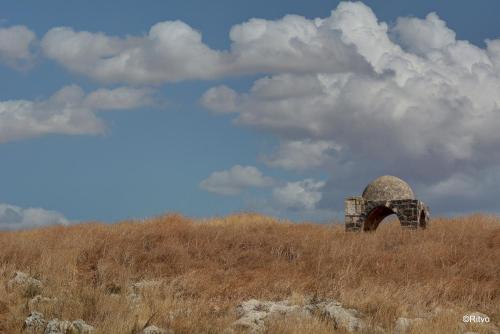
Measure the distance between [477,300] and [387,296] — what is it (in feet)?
10.8

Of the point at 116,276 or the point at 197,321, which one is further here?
the point at 116,276

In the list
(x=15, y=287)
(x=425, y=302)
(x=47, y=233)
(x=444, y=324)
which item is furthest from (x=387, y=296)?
(x=47, y=233)

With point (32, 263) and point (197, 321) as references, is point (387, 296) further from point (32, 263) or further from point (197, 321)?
point (32, 263)

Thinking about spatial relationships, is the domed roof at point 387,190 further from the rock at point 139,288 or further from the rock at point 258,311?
the rock at point 258,311

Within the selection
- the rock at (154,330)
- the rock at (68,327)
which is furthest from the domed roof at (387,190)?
the rock at (68,327)

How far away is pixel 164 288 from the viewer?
14.5 meters

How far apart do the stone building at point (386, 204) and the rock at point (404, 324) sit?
12.4 m

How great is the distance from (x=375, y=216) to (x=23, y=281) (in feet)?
52.2

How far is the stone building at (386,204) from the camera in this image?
23969 mm

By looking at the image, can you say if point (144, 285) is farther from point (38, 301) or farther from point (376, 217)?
point (376, 217)

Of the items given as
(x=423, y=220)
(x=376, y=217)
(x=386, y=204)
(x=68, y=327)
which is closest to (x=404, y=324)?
(x=68, y=327)

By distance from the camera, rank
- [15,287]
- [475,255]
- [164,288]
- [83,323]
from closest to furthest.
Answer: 1. [83,323]
2. [15,287]
3. [164,288]
4. [475,255]

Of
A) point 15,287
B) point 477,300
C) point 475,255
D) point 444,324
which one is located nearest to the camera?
point 444,324

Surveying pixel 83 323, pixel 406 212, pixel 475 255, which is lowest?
pixel 83 323
